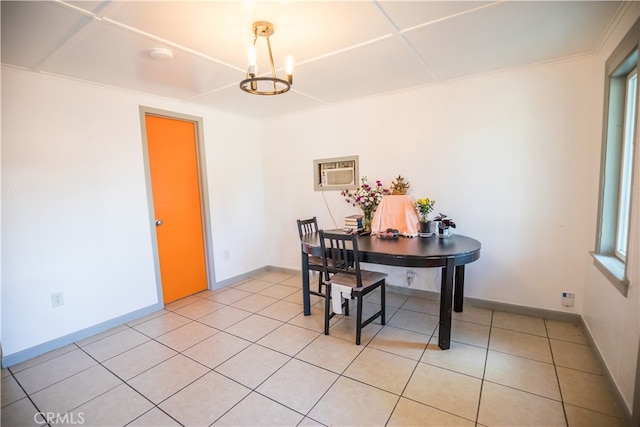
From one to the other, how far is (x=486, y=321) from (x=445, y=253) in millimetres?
1019

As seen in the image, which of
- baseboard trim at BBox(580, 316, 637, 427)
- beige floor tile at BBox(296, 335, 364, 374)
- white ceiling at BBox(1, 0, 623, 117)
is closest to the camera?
baseboard trim at BBox(580, 316, 637, 427)

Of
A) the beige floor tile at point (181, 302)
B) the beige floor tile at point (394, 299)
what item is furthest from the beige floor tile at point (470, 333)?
the beige floor tile at point (181, 302)

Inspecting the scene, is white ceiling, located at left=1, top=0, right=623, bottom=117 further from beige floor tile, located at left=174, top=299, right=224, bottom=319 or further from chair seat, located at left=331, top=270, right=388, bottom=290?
beige floor tile, located at left=174, top=299, right=224, bottom=319

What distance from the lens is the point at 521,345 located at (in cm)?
233

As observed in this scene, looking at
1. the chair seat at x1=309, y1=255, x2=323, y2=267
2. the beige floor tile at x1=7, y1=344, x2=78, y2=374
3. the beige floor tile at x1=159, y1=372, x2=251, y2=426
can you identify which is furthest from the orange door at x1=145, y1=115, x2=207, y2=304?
the beige floor tile at x1=159, y1=372, x2=251, y2=426

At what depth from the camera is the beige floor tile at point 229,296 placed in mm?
3474

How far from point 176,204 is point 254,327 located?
5.69 ft

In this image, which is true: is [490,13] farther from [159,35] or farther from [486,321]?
[486,321]

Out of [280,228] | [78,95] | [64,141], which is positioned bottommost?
[280,228]

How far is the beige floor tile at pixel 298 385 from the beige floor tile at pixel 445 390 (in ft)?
1.77

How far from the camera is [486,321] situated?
2.74 meters

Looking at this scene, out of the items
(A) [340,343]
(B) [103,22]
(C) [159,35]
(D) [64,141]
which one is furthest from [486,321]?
(D) [64,141]

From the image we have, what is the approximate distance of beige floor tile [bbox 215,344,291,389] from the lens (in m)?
2.07

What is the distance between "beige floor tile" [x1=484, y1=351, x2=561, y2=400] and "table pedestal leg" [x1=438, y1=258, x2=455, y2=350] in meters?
0.31
